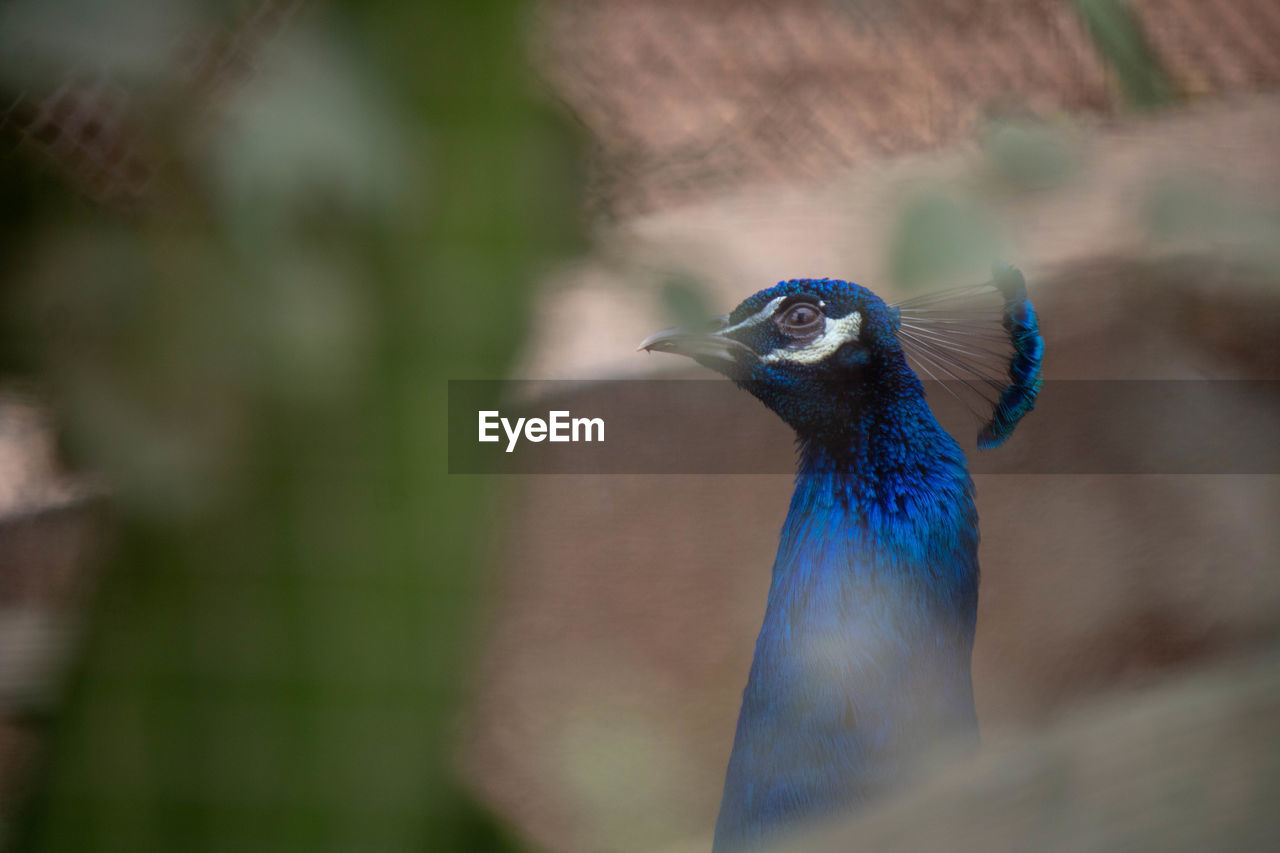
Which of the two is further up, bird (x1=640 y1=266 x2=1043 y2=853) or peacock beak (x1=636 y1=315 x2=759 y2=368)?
peacock beak (x1=636 y1=315 x2=759 y2=368)

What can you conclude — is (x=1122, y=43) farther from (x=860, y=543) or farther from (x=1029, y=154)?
(x=860, y=543)

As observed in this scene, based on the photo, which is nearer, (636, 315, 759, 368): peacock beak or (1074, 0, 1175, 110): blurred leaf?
(1074, 0, 1175, 110): blurred leaf

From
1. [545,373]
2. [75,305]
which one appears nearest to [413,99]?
[75,305]

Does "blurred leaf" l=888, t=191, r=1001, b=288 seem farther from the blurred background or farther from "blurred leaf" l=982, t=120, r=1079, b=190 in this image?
"blurred leaf" l=982, t=120, r=1079, b=190

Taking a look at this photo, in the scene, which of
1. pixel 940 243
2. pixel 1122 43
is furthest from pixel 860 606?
pixel 1122 43

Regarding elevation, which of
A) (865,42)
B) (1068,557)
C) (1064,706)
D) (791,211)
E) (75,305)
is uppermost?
(865,42)

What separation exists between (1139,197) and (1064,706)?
1.17ft

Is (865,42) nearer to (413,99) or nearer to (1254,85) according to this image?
(1254,85)

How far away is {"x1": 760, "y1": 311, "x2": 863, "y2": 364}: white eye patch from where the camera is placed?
0.59 m

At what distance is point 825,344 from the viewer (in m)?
0.59

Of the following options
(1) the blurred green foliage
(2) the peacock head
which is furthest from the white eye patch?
(1) the blurred green foliage

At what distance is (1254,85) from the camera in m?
0.64

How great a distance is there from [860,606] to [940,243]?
318mm

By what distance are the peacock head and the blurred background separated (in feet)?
0.08
